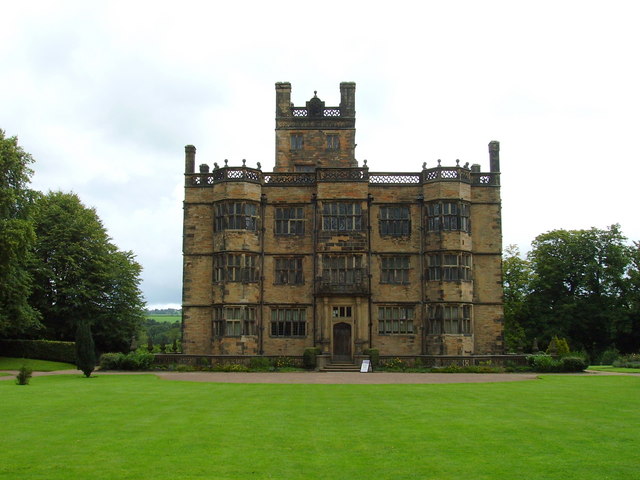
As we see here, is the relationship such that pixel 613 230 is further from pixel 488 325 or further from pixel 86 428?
pixel 86 428

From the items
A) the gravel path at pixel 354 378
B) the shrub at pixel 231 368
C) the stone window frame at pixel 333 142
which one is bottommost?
the gravel path at pixel 354 378

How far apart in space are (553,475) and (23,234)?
1295 inches

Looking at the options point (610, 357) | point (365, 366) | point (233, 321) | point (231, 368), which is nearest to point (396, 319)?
point (365, 366)

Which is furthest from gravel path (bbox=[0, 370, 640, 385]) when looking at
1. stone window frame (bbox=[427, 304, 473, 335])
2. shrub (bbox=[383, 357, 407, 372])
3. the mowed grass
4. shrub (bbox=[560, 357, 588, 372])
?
the mowed grass

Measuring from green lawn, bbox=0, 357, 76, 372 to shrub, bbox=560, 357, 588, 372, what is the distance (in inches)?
1198

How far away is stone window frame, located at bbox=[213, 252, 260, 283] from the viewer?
130 feet

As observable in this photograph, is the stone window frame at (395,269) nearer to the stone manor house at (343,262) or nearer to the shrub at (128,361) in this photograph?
the stone manor house at (343,262)

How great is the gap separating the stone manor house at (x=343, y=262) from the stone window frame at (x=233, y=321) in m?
0.07

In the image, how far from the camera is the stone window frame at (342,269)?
40062 millimetres

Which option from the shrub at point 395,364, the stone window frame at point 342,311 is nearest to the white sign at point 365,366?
the shrub at point 395,364

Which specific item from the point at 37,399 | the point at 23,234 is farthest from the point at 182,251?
the point at 37,399

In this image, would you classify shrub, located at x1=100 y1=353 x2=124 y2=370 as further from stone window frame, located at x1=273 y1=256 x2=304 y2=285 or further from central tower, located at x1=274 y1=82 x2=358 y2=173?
central tower, located at x1=274 y1=82 x2=358 y2=173

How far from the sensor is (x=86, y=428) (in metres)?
13.9

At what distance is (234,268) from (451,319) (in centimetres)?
1356
